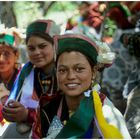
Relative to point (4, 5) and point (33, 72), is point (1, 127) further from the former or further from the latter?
point (4, 5)

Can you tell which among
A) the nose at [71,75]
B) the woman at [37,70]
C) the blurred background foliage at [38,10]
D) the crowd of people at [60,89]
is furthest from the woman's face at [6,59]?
the nose at [71,75]

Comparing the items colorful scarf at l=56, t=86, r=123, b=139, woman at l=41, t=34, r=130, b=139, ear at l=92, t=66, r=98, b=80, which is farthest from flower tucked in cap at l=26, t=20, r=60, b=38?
colorful scarf at l=56, t=86, r=123, b=139

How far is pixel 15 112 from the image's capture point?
3547 mm

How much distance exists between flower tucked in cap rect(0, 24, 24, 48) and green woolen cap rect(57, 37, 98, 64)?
52.5 inches

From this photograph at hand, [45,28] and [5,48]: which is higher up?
[45,28]

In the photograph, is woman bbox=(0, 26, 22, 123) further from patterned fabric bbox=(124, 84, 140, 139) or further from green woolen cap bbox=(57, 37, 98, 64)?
green woolen cap bbox=(57, 37, 98, 64)

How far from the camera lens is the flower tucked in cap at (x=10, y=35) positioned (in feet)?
15.1

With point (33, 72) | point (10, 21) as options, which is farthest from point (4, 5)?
point (33, 72)

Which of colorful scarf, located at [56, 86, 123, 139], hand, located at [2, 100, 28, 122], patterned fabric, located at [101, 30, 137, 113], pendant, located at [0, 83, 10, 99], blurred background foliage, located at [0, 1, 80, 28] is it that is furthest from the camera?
blurred background foliage, located at [0, 1, 80, 28]

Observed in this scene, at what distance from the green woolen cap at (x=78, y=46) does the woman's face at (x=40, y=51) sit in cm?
84

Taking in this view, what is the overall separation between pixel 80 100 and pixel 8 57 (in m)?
1.55

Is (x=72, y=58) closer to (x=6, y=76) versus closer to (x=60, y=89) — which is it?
(x=60, y=89)

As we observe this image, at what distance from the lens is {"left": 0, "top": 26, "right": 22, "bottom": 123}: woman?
461cm

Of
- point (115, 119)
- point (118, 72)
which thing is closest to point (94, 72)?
point (115, 119)
